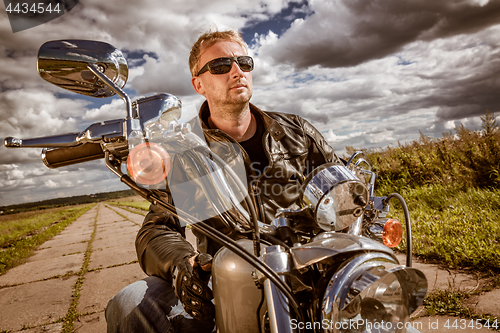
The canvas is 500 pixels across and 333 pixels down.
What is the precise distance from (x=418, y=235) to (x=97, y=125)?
3.37 meters

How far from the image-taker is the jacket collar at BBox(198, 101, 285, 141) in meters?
1.94

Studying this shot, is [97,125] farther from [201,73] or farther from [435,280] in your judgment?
[435,280]

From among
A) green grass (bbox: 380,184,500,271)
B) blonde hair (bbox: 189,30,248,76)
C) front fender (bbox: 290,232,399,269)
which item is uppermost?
blonde hair (bbox: 189,30,248,76)

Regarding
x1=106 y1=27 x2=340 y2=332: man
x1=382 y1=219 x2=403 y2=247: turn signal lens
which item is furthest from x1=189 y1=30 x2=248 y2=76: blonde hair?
x1=382 y1=219 x2=403 y2=247: turn signal lens

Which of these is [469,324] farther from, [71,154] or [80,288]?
[80,288]

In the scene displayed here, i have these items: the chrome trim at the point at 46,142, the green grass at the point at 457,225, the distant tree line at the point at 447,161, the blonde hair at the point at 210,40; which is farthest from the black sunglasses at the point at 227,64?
the distant tree line at the point at 447,161

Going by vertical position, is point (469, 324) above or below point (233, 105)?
below

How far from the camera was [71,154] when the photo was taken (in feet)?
2.93

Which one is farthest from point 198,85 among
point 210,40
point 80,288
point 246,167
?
point 80,288

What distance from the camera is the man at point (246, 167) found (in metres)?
1.10

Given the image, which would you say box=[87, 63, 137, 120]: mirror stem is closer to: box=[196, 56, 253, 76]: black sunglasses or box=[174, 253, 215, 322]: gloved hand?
box=[174, 253, 215, 322]: gloved hand

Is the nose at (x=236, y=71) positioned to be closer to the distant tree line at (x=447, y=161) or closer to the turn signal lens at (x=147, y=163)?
the turn signal lens at (x=147, y=163)

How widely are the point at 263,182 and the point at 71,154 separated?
1.10 metres

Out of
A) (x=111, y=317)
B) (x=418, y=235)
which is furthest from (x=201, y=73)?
(x=418, y=235)
